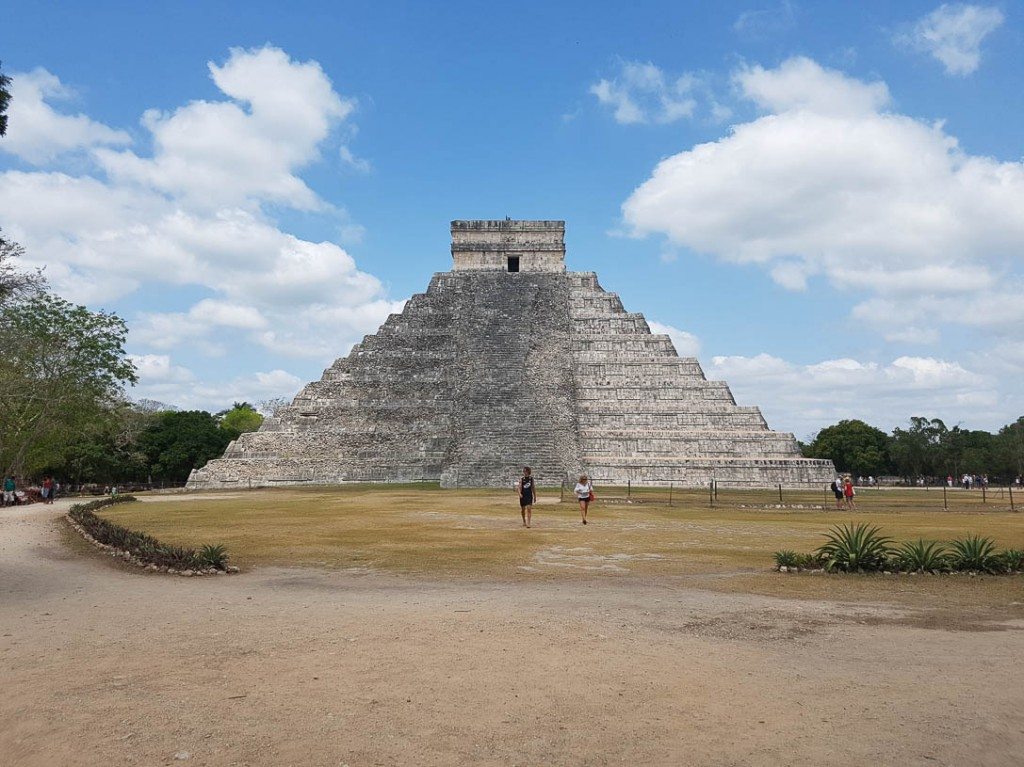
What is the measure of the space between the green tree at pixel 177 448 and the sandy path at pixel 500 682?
39243mm

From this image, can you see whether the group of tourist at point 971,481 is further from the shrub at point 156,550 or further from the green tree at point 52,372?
the green tree at point 52,372

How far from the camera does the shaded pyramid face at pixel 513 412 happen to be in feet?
85.9

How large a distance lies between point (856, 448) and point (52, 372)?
171 feet

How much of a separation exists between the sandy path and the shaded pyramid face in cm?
1892

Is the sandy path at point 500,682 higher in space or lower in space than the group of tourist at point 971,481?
lower

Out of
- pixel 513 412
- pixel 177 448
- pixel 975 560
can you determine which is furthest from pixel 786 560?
pixel 177 448

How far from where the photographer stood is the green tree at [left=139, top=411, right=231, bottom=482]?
1706 inches

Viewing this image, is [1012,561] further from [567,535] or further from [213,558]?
[213,558]

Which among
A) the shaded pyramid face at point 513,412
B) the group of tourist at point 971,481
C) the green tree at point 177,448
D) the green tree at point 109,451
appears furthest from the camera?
the green tree at point 177,448

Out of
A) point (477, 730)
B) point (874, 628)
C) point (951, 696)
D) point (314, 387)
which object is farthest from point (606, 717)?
point (314, 387)

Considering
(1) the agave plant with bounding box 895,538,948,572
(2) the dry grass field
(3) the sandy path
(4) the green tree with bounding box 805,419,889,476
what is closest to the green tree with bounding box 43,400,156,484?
(2) the dry grass field

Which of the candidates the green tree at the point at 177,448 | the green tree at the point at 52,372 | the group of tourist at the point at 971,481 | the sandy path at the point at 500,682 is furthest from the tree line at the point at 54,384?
the group of tourist at the point at 971,481

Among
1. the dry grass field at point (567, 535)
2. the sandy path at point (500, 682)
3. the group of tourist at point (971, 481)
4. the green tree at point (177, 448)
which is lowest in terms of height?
the sandy path at point (500, 682)

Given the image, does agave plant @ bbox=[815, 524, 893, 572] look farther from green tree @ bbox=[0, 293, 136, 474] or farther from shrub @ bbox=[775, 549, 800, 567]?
green tree @ bbox=[0, 293, 136, 474]
